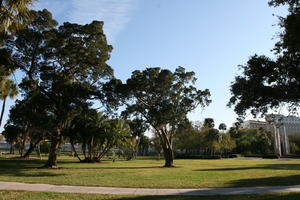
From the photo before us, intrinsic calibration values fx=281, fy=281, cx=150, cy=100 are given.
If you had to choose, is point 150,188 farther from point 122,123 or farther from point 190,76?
point 122,123

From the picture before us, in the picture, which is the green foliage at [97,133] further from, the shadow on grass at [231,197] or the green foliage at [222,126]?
the green foliage at [222,126]

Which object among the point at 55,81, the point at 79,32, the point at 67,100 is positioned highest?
the point at 79,32

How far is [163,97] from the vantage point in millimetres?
32688

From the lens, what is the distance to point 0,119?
43.1 m

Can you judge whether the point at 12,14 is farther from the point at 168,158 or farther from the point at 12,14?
the point at 168,158

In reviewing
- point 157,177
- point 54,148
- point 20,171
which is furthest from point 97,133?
point 157,177

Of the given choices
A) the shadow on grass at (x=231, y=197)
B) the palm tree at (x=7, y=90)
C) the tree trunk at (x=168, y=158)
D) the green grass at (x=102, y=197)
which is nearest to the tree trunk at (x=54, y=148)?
the palm tree at (x=7, y=90)

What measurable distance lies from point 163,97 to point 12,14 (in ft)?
75.8

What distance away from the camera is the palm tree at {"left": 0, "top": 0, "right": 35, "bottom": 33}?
10.5 m

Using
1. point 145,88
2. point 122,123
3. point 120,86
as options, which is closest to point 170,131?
point 145,88

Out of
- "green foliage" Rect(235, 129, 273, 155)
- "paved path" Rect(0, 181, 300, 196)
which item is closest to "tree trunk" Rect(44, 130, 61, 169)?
"paved path" Rect(0, 181, 300, 196)

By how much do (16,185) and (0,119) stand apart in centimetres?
3352

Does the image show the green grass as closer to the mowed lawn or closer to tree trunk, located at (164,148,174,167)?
the mowed lawn

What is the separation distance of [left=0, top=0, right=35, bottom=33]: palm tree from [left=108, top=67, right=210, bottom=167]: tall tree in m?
19.6
